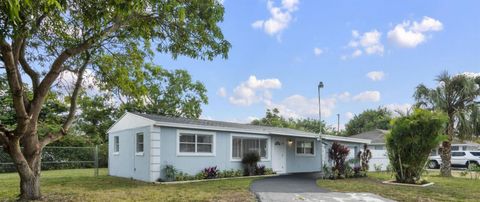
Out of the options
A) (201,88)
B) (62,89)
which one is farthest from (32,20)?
(201,88)

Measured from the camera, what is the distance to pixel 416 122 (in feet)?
50.8

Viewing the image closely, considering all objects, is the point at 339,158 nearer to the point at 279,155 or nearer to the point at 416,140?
the point at 416,140

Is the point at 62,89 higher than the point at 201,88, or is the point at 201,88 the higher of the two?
the point at 201,88

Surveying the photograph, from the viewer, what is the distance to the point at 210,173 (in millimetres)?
16875

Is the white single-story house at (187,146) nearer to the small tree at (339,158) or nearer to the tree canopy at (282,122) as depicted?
the small tree at (339,158)

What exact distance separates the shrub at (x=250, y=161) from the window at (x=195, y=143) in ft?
6.72

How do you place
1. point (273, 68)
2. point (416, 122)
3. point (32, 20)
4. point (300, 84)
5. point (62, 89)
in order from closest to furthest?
1. point (32, 20)
2. point (62, 89)
3. point (416, 122)
4. point (273, 68)
5. point (300, 84)

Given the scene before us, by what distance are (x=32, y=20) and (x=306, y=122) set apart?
52.6 m

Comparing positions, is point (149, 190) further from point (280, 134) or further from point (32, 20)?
point (280, 134)

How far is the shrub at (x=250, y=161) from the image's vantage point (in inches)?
734

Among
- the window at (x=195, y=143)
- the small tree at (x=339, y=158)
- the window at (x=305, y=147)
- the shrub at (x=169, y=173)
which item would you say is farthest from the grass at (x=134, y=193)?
the window at (x=305, y=147)

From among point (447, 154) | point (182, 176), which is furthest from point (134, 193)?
point (447, 154)

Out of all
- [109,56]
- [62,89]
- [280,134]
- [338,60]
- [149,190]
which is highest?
[338,60]

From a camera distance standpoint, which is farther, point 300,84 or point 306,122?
point 306,122
